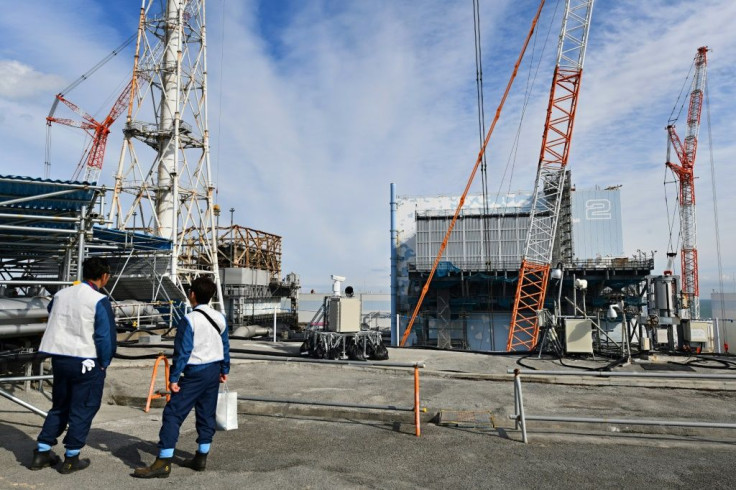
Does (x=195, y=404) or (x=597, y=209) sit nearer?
(x=195, y=404)

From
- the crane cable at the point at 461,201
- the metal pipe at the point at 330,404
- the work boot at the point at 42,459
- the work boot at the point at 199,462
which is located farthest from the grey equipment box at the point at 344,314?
the crane cable at the point at 461,201

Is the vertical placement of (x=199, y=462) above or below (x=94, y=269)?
below

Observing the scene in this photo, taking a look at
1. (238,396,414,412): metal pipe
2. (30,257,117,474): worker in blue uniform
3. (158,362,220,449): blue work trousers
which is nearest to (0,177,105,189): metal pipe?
(30,257,117,474): worker in blue uniform

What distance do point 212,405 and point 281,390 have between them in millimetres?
4756

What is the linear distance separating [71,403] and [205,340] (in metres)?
1.39

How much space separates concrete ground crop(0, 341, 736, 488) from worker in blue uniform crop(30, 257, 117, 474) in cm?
27

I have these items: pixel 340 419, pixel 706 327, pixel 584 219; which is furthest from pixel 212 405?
pixel 584 219

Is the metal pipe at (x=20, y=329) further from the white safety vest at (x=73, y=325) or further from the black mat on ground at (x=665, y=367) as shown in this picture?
the black mat on ground at (x=665, y=367)

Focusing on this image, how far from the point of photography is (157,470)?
14.3ft

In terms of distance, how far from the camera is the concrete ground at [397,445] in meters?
4.54

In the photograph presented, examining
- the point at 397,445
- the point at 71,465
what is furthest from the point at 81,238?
the point at 397,445

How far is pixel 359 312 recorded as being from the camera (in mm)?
14352

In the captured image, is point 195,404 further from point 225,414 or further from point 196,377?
point 225,414

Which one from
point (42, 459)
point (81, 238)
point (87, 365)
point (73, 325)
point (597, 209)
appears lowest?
point (42, 459)
